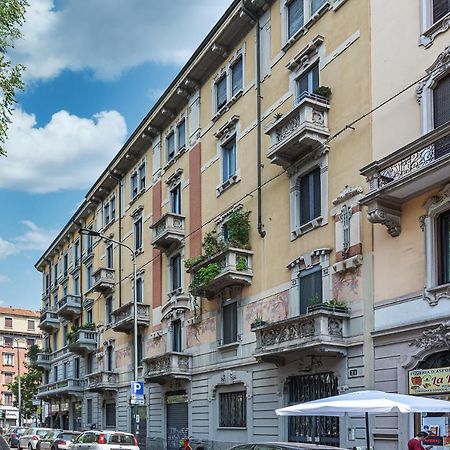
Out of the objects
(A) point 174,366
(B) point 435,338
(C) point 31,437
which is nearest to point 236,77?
(A) point 174,366

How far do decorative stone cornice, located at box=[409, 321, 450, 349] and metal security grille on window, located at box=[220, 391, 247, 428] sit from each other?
33.3 ft

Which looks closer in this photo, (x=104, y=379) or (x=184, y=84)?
(x=184, y=84)

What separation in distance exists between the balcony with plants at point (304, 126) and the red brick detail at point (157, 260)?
13.3m

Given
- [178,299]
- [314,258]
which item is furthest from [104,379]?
[314,258]

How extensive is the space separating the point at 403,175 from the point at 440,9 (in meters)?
4.47

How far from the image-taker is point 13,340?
9712cm

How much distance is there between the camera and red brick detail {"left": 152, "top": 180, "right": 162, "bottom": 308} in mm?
34812

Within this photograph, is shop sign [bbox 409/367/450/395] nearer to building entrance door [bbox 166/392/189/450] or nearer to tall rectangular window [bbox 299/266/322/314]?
tall rectangular window [bbox 299/266/322/314]

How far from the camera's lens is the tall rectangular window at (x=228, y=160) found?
28.6 metres

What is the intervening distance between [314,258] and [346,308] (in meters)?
2.33

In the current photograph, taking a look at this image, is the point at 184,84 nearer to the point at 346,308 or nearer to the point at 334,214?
the point at 334,214

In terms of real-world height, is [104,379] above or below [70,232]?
below

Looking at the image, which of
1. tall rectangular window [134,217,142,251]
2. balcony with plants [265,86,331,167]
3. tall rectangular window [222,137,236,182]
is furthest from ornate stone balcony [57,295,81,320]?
balcony with plants [265,86,331,167]

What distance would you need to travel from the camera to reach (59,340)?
58.6 metres
